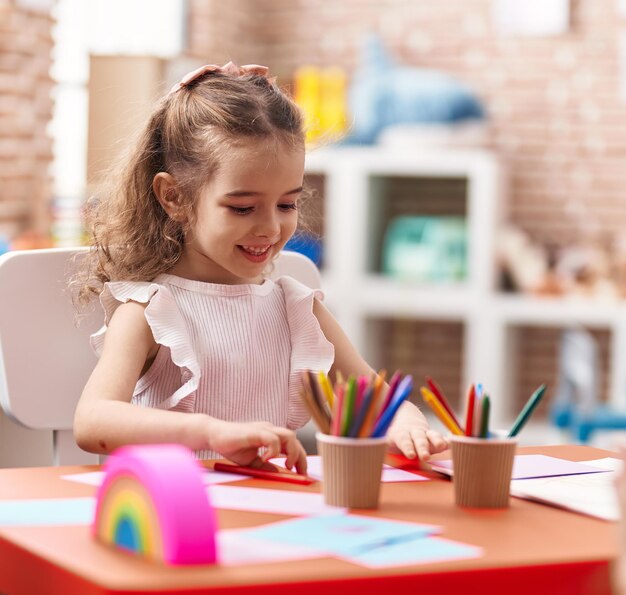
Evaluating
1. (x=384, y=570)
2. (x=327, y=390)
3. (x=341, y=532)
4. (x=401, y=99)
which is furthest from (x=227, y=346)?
(x=401, y=99)

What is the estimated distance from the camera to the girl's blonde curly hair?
1437mm

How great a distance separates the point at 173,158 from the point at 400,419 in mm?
474

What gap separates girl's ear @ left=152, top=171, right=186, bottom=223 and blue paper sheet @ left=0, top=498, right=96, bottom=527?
1.96 ft

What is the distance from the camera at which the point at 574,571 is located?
805 millimetres

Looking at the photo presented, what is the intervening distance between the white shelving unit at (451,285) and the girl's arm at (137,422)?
334 centimetres

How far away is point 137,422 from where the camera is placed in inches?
45.3

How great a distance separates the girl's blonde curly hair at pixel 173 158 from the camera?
1437 mm

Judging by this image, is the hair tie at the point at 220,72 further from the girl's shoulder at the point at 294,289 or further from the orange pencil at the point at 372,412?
the orange pencil at the point at 372,412

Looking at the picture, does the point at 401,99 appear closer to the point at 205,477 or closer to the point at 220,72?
the point at 220,72

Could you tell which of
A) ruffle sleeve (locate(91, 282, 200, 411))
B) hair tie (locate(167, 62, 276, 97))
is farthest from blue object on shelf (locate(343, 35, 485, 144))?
ruffle sleeve (locate(91, 282, 200, 411))

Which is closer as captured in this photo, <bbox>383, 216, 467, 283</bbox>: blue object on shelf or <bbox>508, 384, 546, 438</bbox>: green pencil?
<bbox>508, 384, 546, 438</bbox>: green pencil

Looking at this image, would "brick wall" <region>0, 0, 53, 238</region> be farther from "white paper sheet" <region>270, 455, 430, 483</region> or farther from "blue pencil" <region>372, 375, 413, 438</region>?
"blue pencil" <region>372, 375, 413, 438</region>

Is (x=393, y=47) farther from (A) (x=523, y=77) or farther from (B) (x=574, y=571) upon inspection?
(B) (x=574, y=571)

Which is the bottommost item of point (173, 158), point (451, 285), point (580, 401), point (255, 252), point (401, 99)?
point (580, 401)
